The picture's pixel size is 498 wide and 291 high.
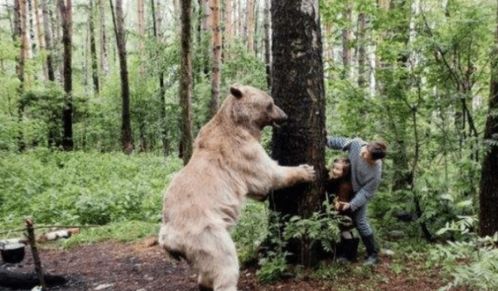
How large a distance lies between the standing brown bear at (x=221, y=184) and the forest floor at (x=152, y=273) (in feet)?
3.28

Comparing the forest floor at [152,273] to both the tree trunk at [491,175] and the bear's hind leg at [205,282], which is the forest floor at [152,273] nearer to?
the bear's hind leg at [205,282]

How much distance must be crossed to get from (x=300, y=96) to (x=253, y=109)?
1.77 feet

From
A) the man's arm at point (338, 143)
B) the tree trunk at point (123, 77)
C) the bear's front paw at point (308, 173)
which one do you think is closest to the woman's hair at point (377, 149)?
the man's arm at point (338, 143)

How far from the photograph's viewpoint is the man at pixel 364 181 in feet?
20.5

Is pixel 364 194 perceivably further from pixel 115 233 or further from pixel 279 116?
pixel 115 233

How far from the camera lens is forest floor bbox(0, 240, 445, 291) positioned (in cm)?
571

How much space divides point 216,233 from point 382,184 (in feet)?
12.7

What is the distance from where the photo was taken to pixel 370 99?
757 centimetres

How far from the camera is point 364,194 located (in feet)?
20.7

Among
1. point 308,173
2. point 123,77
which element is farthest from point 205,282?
point 123,77

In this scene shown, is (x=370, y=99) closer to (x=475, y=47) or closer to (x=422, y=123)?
(x=422, y=123)

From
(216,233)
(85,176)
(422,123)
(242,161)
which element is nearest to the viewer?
(216,233)

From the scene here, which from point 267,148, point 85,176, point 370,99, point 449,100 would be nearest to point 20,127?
point 85,176

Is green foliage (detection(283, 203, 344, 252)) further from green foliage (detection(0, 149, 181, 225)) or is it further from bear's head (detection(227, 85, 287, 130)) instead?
green foliage (detection(0, 149, 181, 225))
